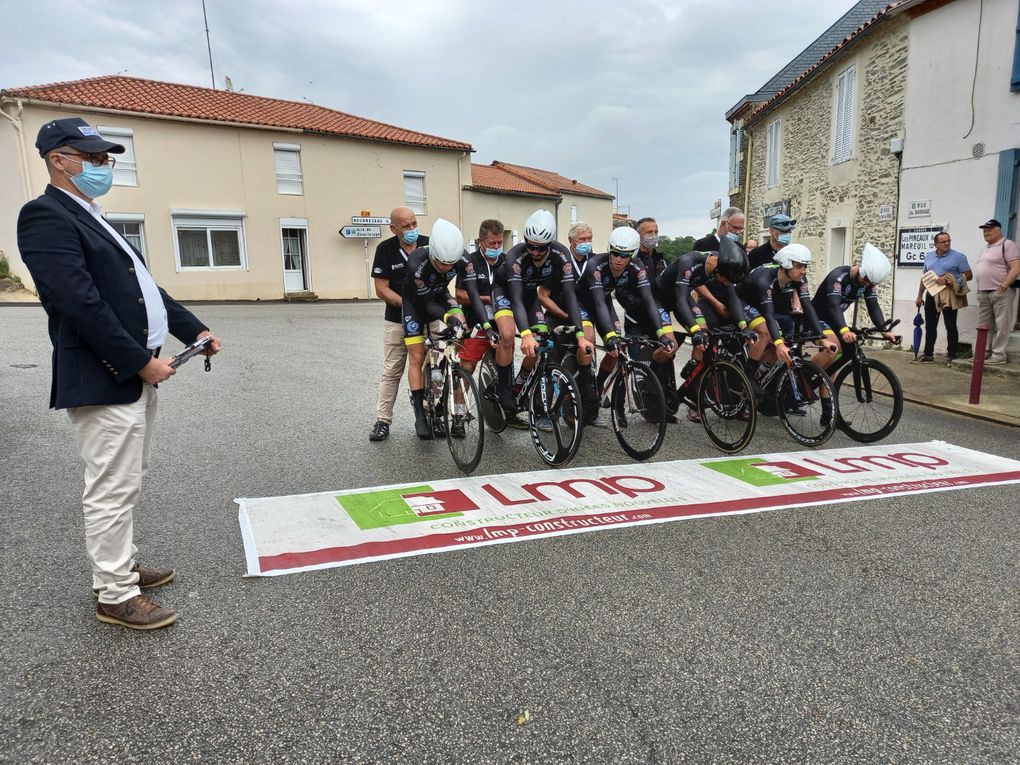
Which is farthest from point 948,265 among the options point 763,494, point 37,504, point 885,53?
point 37,504

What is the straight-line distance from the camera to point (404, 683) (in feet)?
8.84

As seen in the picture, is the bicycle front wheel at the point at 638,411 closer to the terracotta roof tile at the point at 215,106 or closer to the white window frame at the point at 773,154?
the white window frame at the point at 773,154

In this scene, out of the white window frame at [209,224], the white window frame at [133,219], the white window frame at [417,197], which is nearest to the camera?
the white window frame at [133,219]

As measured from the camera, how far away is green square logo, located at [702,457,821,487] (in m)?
5.30

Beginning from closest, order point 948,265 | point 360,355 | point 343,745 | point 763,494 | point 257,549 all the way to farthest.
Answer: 1. point 343,745
2. point 257,549
3. point 763,494
4. point 948,265
5. point 360,355

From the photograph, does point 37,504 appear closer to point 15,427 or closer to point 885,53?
point 15,427

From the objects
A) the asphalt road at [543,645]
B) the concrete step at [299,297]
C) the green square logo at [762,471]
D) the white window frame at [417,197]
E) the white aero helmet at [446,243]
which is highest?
the white window frame at [417,197]

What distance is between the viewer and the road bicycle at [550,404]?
5586mm

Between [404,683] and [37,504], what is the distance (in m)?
3.34

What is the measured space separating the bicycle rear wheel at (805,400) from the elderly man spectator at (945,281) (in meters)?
6.02

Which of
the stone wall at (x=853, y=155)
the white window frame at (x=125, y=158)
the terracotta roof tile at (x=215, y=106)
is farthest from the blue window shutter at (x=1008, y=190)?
the white window frame at (x=125, y=158)

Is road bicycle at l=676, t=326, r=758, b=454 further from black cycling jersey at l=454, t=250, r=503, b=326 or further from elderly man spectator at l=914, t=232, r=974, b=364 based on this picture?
elderly man spectator at l=914, t=232, r=974, b=364

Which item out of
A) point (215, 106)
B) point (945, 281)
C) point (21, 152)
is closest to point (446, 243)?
point (945, 281)

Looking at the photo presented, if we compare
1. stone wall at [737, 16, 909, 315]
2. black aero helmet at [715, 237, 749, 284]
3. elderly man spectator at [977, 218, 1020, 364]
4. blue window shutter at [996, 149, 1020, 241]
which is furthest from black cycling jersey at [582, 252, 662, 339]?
stone wall at [737, 16, 909, 315]
